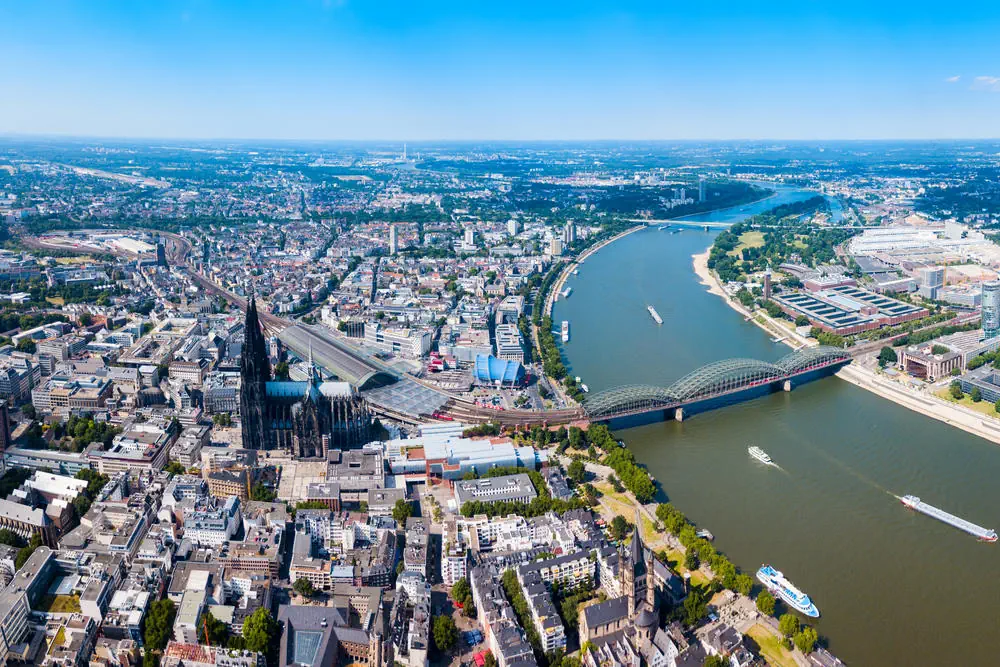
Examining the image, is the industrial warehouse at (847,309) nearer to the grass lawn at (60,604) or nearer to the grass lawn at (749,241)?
the grass lawn at (749,241)

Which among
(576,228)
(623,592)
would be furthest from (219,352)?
(576,228)

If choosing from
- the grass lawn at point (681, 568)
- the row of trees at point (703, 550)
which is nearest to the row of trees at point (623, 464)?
the row of trees at point (703, 550)

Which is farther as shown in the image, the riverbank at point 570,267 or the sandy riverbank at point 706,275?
the sandy riverbank at point 706,275

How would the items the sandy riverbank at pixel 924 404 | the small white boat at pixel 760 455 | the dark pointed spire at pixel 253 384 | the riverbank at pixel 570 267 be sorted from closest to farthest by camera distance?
the dark pointed spire at pixel 253 384
the small white boat at pixel 760 455
the sandy riverbank at pixel 924 404
the riverbank at pixel 570 267

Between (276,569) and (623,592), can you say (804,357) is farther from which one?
(276,569)

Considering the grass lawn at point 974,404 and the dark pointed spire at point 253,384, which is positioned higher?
the dark pointed spire at point 253,384

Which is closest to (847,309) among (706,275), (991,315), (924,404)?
(991,315)
